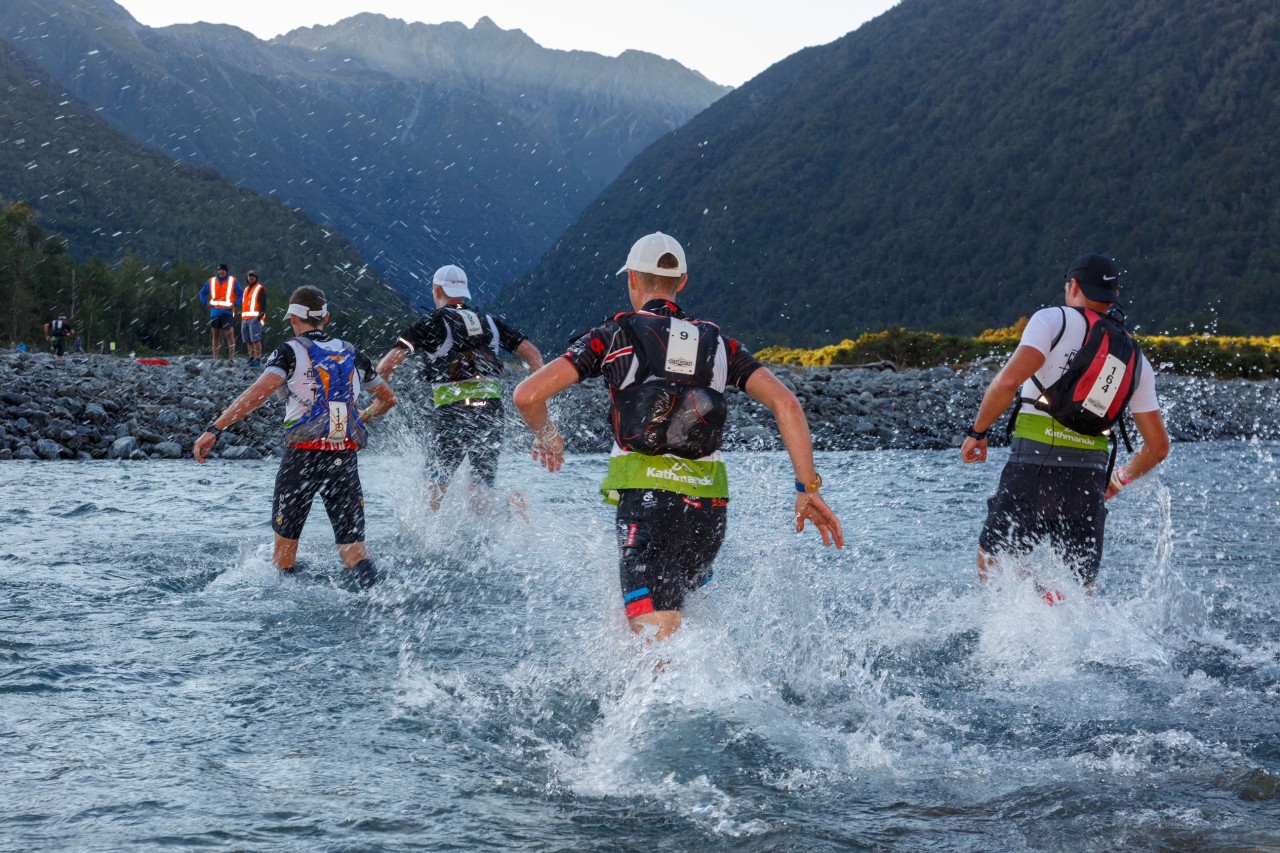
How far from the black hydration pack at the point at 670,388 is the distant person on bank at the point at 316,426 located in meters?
3.05

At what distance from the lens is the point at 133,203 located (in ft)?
382

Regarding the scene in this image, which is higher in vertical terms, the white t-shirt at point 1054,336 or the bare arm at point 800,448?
the white t-shirt at point 1054,336

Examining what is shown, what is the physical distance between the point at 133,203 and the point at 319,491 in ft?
400

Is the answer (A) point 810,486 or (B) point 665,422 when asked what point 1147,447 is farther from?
(B) point 665,422

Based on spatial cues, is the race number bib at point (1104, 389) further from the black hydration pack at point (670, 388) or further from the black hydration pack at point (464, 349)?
the black hydration pack at point (464, 349)

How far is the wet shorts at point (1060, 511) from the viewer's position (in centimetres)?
585

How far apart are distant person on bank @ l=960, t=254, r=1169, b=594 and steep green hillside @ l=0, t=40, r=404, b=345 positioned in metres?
104

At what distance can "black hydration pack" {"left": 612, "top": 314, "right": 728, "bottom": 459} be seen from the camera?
15.0 feet

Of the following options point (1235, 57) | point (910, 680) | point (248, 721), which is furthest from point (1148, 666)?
point (1235, 57)

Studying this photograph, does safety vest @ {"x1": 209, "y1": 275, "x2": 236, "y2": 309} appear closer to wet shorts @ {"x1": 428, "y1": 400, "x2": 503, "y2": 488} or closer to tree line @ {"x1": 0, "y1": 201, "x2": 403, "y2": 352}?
wet shorts @ {"x1": 428, "y1": 400, "x2": 503, "y2": 488}

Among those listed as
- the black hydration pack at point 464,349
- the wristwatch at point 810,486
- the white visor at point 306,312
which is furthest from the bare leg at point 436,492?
the wristwatch at point 810,486

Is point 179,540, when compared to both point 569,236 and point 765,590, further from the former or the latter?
point 569,236

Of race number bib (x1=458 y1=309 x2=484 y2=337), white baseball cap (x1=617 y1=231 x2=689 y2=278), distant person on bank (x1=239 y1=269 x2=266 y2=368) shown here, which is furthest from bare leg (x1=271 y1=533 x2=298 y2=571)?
distant person on bank (x1=239 y1=269 x2=266 y2=368)

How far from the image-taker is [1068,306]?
589cm
